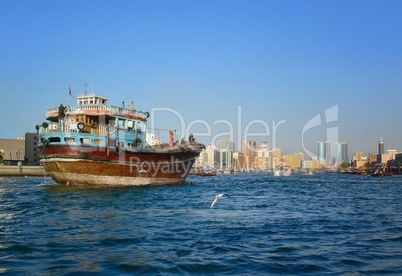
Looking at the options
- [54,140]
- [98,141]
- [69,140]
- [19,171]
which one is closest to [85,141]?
[98,141]

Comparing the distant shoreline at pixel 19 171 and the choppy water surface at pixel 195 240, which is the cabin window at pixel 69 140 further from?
the distant shoreline at pixel 19 171

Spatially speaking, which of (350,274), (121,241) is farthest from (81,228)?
(350,274)

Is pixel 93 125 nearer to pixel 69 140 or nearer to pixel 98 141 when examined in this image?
pixel 98 141

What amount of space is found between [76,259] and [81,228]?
423cm

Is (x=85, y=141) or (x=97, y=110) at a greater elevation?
(x=97, y=110)

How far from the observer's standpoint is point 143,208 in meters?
18.7

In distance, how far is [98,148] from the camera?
1156 inches

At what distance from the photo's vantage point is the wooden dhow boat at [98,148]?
2877 centimetres

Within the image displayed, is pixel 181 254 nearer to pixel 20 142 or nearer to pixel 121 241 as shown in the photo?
pixel 121 241

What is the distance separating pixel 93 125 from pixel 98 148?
6.36 feet

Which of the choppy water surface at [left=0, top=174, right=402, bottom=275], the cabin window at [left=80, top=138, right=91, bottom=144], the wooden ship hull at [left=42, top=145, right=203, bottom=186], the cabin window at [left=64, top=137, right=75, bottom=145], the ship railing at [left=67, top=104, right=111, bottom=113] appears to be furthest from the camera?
the ship railing at [left=67, top=104, right=111, bottom=113]

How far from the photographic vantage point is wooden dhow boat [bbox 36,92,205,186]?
28.8 metres

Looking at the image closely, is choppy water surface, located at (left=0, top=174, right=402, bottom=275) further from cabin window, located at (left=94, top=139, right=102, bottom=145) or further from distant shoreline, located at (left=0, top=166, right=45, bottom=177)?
distant shoreline, located at (left=0, top=166, right=45, bottom=177)

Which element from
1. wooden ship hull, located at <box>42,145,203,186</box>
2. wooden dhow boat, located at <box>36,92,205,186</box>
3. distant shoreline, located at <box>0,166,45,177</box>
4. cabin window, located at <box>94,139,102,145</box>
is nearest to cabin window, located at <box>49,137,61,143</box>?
wooden dhow boat, located at <box>36,92,205,186</box>
